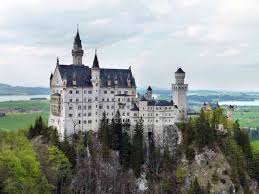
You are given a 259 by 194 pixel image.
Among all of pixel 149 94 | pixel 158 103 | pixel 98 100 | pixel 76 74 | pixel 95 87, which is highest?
pixel 76 74

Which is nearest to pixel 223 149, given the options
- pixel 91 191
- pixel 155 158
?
pixel 155 158

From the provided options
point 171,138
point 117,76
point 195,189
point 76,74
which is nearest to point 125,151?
point 171,138

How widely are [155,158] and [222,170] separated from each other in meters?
17.7

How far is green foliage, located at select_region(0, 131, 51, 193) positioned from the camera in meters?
87.1

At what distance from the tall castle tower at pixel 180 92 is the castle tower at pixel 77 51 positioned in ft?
91.3

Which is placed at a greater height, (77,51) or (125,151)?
(77,51)

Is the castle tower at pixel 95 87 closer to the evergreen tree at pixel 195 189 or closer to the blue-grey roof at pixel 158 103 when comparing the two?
the blue-grey roof at pixel 158 103

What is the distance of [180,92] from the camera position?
131750 mm

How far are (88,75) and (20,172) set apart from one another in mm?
41545

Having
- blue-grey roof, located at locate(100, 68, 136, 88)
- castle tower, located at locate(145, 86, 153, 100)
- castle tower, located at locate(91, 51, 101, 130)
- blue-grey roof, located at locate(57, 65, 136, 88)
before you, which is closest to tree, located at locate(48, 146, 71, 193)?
castle tower, located at locate(91, 51, 101, 130)

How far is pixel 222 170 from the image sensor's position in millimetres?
118250

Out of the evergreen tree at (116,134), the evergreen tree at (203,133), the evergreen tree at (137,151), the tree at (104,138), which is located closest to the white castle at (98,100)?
the tree at (104,138)

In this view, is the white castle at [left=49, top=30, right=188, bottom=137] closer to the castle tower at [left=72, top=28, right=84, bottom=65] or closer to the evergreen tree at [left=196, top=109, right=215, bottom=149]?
the castle tower at [left=72, top=28, right=84, bottom=65]

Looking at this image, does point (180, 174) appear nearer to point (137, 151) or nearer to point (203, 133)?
point (203, 133)
